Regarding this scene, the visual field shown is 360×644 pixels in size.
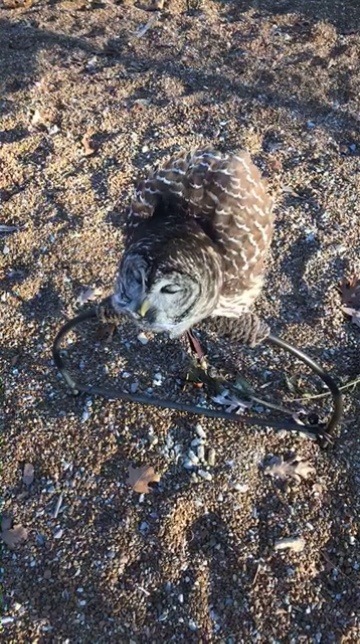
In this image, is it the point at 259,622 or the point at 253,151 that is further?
the point at 253,151

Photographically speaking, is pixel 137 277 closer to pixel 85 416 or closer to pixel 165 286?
pixel 165 286

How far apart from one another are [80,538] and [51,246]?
1834mm

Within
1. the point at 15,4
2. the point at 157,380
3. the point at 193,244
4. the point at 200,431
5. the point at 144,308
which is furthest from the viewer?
the point at 15,4

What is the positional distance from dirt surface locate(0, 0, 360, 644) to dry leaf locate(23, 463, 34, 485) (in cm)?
3

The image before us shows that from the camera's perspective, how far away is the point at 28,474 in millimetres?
3041

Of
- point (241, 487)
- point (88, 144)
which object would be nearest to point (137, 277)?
point (241, 487)

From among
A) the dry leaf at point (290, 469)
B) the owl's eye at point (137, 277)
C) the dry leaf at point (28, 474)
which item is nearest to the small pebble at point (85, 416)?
the dry leaf at point (28, 474)

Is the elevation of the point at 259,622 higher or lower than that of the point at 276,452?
lower

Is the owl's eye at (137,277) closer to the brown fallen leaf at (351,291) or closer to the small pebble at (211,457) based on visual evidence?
the small pebble at (211,457)

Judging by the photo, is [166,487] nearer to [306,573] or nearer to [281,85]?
[306,573]

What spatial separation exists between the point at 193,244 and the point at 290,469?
1271 millimetres

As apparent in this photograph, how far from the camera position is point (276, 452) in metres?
3.07

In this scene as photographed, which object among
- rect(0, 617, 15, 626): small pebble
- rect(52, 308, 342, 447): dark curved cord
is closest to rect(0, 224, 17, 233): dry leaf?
rect(52, 308, 342, 447): dark curved cord

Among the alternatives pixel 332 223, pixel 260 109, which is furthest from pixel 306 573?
pixel 260 109
